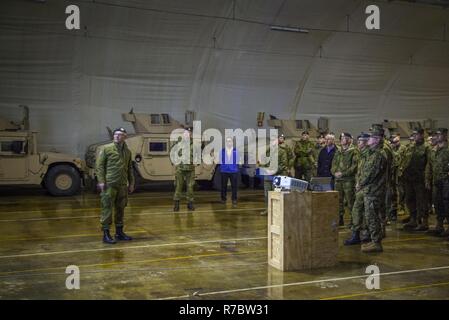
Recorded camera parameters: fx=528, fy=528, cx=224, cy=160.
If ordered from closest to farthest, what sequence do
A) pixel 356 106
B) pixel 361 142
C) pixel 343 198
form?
pixel 361 142, pixel 343 198, pixel 356 106

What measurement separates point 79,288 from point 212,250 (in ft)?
7.56

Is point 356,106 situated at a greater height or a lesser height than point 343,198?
greater

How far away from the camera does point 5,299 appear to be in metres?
4.88

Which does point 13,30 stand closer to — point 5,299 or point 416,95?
point 5,299

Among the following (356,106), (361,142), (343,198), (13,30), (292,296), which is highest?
(13,30)

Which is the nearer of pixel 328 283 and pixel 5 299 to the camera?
pixel 5 299

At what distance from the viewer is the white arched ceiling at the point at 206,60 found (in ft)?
48.3

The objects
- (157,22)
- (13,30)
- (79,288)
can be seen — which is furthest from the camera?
(157,22)

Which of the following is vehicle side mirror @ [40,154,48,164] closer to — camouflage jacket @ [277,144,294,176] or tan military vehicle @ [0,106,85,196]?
tan military vehicle @ [0,106,85,196]

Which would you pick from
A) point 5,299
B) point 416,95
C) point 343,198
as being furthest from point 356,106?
point 5,299

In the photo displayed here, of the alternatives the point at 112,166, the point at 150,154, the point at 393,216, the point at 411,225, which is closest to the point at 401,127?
the point at 150,154


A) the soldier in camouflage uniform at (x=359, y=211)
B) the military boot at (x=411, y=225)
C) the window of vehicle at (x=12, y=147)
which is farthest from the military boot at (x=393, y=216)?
the window of vehicle at (x=12, y=147)

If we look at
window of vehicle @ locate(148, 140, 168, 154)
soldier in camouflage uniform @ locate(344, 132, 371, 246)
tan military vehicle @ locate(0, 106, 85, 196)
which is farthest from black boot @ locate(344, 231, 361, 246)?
tan military vehicle @ locate(0, 106, 85, 196)

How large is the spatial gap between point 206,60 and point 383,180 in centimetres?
1027
